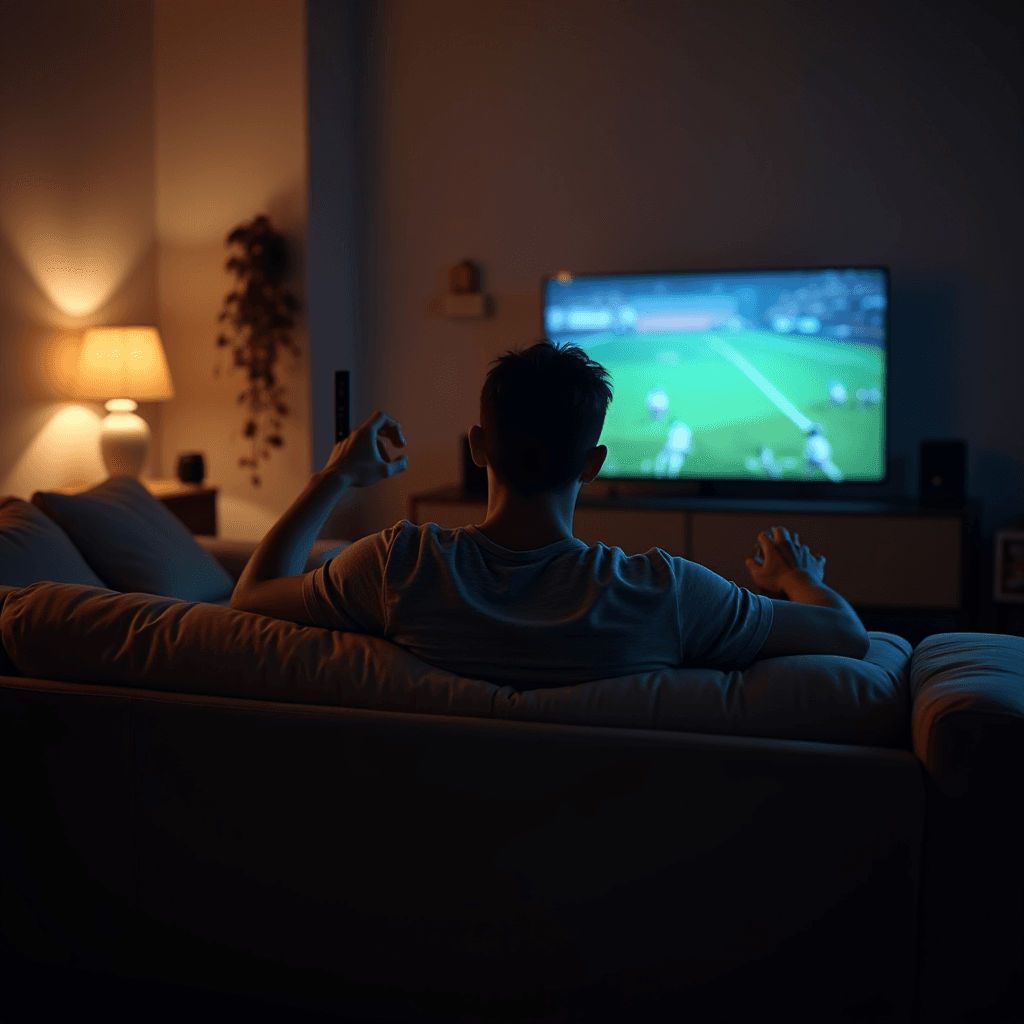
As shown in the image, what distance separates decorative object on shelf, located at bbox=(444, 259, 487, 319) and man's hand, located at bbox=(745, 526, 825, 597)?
3.23 meters

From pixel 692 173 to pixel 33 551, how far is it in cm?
318

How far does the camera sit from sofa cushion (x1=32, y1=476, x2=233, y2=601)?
2.48 meters

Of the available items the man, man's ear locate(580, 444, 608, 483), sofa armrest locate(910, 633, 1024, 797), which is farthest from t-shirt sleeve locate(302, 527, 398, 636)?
sofa armrest locate(910, 633, 1024, 797)

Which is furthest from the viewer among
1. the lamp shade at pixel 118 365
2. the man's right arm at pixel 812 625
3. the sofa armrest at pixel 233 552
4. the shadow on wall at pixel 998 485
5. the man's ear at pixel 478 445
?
the shadow on wall at pixel 998 485

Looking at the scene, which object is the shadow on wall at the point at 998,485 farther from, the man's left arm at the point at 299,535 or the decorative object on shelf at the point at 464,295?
the man's left arm at the point at 299,535

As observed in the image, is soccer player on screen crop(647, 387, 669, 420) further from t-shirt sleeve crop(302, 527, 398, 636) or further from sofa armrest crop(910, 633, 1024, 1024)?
sofa armrest crop(910, 633, 1024, 1024)

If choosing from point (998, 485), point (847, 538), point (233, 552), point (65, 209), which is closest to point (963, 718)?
point (233, 552)

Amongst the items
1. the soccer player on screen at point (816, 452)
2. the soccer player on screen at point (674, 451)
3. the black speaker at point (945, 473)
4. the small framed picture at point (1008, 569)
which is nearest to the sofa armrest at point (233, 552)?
the soccer player on screen at point (674, 451)

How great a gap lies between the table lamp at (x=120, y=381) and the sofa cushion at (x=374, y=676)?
2786mm

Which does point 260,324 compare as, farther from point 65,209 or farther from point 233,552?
point 233,552

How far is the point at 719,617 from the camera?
1.30 meters

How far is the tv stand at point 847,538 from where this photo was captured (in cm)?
385

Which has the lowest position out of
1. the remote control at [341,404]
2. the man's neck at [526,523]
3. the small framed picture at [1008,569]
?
the small framed picture at [1008,569]

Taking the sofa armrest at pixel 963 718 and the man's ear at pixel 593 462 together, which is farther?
the man's ear at pixel 593 462
